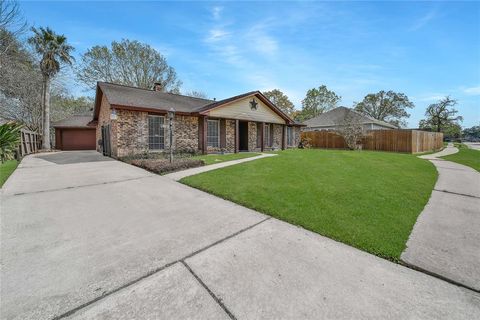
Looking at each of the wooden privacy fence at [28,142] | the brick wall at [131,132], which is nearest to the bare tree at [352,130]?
the brick wall at [131,132]

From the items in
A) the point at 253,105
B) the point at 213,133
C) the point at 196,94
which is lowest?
the point at 213,133

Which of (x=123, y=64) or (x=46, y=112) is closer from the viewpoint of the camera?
(x=46, y=112)

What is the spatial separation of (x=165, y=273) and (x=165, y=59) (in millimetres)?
29516

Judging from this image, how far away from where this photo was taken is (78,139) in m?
22.7

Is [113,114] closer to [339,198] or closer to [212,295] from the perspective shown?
[339,198]

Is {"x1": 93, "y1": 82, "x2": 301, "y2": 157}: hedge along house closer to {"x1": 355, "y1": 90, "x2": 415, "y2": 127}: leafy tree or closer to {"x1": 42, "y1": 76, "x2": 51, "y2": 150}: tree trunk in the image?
{"x1": 42, "y1": 76, "x2": 51, "y2": 150}: tree trunk

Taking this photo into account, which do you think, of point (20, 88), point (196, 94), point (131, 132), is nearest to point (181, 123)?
point (131, 132)

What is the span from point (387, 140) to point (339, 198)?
57.2 ft

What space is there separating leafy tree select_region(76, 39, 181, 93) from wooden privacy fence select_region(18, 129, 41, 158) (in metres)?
8.78

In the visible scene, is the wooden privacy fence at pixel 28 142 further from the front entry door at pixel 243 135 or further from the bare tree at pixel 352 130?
the bare tree at pixel 352 130

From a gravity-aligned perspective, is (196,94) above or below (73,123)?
above

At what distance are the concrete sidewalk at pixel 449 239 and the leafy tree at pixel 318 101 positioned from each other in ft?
131

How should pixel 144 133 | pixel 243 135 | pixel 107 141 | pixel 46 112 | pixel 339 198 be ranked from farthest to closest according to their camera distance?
1. pixel 46 112
2. pixel 243 135
3. pixel 107 141
4. pixel 144 133
5. pixel 339 198

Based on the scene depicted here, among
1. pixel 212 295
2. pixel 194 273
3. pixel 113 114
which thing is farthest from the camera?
pixel 113 114
